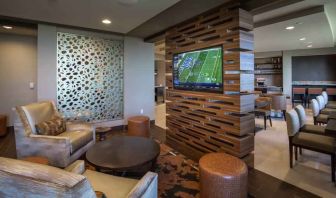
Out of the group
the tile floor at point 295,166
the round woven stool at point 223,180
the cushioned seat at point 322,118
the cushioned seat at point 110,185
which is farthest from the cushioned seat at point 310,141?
the cushioned seat at point 110,185

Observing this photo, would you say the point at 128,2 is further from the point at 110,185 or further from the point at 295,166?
the point at 295,166

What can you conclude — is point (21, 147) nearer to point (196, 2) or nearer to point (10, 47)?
point (196, 2)

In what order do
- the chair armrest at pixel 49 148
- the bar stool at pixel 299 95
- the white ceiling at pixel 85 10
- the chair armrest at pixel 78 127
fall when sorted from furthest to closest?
the bar stool at pixel 299 95, the chair armrest at pixel 78 127, the white ceiling at pixel 85 10, the chair armrest at pixel 49 148

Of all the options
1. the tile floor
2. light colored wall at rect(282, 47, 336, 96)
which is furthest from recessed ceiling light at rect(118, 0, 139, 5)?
light colored wall at rect(282, 47, 336, 96)

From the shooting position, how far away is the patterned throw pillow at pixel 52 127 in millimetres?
2944

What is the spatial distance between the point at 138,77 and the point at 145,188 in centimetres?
431

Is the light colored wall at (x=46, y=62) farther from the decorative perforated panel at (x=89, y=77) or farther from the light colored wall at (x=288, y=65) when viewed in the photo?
the light colored wall at (x=288, y=65)

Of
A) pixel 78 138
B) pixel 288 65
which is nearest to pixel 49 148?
pixel 78 138

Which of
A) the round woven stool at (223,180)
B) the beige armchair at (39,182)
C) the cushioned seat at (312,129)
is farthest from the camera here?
the cushioned seat at (312,129)

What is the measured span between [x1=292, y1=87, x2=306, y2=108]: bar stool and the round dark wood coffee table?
8.90m

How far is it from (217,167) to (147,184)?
833 millimetres

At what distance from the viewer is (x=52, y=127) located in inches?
122

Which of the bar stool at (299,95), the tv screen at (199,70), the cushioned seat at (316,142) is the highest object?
the tv screen at (199,70)

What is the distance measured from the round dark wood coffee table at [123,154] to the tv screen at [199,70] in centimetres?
135
